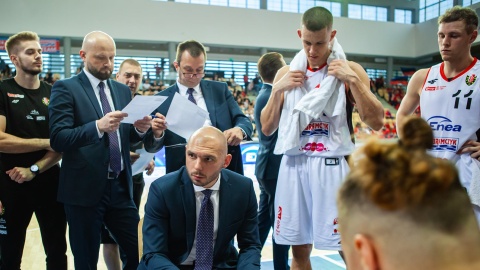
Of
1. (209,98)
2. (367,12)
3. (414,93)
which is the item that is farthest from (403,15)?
(209,98)

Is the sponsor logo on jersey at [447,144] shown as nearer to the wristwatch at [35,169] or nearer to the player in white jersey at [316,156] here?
the player in white jersey at [316,156]

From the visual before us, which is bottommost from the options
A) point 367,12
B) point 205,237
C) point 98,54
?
point 205,237

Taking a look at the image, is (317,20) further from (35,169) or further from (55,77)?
(55,77)

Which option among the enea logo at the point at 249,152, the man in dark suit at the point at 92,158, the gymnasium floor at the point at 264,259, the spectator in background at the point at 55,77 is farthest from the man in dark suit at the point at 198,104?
the spectator in background at the point at 55,77

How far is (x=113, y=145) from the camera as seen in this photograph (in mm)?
3162

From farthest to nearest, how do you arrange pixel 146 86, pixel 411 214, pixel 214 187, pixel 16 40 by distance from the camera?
pixel 146 86 → pixel 16 40 → pixel 214 187 → pixel 411 214

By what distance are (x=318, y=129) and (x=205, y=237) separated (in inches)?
39.0

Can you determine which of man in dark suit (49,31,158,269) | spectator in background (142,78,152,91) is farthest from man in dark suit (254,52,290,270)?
spectator in background (142,78,152,91)

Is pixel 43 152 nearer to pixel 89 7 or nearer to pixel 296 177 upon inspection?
pixel 296 177

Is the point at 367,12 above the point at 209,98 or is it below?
above

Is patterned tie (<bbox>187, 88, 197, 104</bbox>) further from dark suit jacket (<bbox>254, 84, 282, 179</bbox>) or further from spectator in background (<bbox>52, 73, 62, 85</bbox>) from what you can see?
spectator in background (<bbox>52, 73, 62, 85</bbox>)

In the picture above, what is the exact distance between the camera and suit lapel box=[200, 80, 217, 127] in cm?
357

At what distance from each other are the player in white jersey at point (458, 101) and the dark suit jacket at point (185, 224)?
1.19 m

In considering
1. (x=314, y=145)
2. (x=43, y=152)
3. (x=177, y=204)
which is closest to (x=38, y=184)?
(x=43, y=152)
